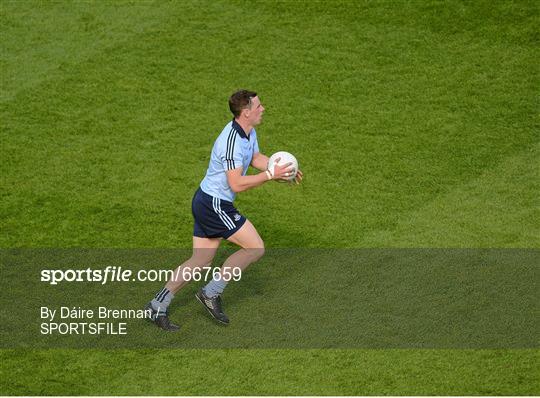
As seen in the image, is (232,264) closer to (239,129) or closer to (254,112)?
(239,129)

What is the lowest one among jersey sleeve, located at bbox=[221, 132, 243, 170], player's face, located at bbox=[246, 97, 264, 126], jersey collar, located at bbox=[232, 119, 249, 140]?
jersey sleeve, located at bbox=[221, 132, 243, 170]

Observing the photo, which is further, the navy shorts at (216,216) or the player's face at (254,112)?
the navy shorts at (216,216)

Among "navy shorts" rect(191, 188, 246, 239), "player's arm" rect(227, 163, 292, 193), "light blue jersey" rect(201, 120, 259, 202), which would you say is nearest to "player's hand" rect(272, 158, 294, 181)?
"player's arm" rect(227, 163, 292, 193)

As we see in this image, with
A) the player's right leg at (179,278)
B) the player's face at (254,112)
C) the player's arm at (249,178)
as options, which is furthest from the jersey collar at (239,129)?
the player's right leg at (179,278)

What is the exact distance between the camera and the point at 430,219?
39.5ft

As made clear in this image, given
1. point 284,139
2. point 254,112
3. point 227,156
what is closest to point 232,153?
point 227,156

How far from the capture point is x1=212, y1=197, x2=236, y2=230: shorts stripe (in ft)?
33.1

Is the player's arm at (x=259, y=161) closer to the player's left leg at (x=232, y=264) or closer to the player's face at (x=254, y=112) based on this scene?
the player's face at (x=254, y=112)

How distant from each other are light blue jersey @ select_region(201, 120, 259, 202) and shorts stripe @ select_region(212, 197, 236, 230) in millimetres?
57

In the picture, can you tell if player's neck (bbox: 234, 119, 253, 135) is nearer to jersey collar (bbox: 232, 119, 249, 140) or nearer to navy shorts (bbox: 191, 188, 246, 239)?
jersey collar (bbox: 232, 119, 249, 140)

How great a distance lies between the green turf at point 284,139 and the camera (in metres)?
9.74

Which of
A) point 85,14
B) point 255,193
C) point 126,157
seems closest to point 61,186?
point 126,157

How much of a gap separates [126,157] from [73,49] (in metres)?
2.78

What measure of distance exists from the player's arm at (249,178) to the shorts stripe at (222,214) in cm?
26
